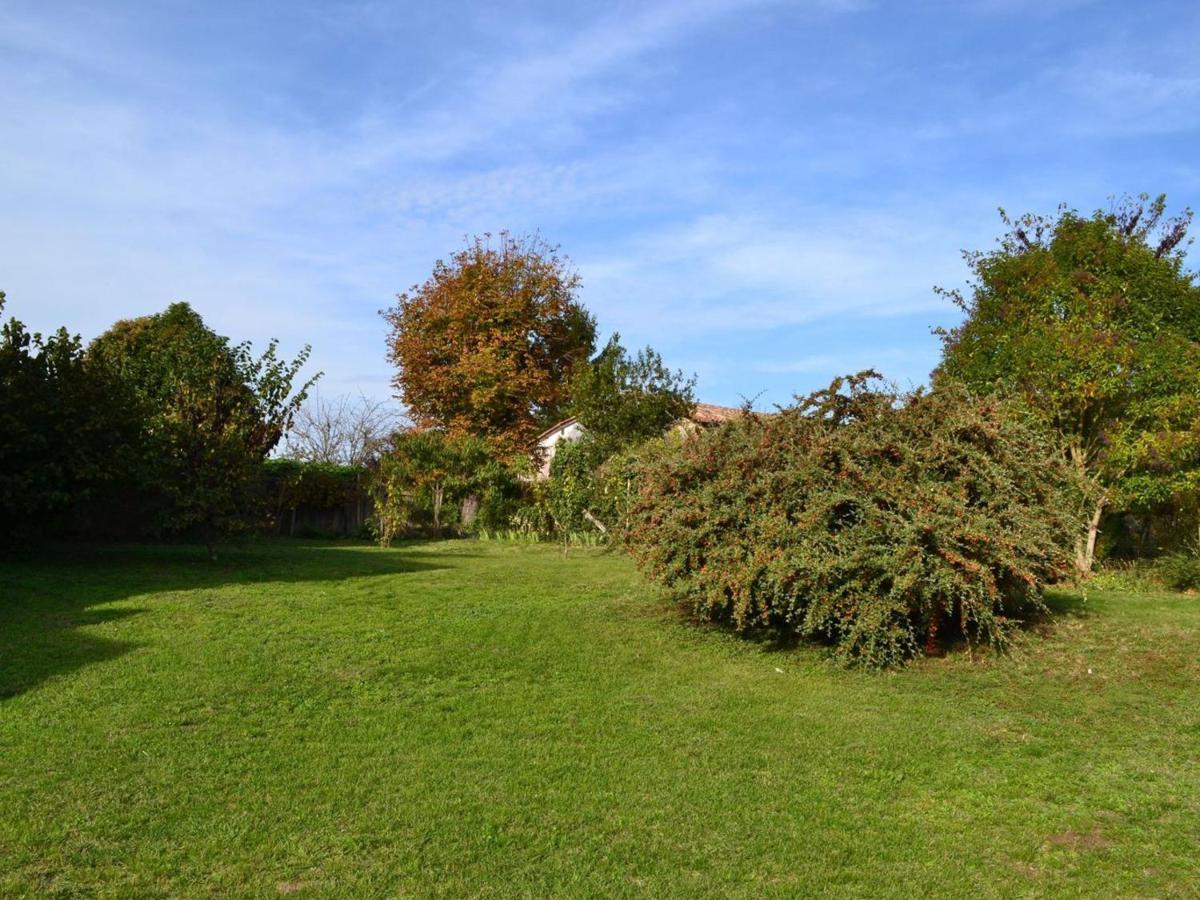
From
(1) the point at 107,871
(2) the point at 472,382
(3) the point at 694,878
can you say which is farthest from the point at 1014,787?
(2) the point at 472,382

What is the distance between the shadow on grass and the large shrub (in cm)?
521

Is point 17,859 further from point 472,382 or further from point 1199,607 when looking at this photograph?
point 472,382

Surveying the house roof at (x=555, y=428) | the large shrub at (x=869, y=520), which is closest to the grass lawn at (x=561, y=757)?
the large shrub at (x=869, y=520)

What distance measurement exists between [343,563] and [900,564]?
9309 millimetres

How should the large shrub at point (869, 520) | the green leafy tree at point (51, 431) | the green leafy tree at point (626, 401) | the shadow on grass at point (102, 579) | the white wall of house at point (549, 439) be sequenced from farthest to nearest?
the white wall of house at point (549, 439) < the green leafy tree at point (626, 401) < the green leafy tree at point (51, 431) < the large shrub at point (869, 520) < the shadow on grass at point (102, 579)

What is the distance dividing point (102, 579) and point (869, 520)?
909 centimetres

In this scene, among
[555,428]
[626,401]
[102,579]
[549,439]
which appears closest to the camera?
[102,579]

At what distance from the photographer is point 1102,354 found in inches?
546

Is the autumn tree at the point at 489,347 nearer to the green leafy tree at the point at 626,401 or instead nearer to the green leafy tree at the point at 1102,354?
the green leafy tree at the point at 626,401

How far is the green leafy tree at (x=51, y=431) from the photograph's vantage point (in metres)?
12.3

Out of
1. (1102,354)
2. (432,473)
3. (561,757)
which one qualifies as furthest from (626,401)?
(561,757)

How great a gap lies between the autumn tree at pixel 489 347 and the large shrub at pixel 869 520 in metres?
22.0

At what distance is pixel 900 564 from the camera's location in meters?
8.05

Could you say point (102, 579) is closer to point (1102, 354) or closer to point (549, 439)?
point (1102, 354)
